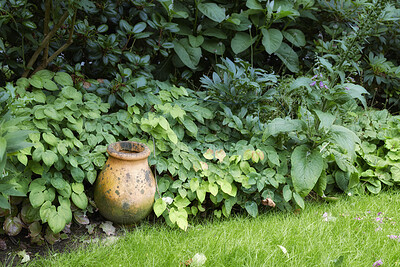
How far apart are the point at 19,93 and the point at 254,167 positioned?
166 centimetres

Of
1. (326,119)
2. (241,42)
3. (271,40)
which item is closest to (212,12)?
(241,42)

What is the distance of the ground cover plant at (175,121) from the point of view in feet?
7.20

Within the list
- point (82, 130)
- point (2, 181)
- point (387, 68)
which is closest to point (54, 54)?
point (82, 130)

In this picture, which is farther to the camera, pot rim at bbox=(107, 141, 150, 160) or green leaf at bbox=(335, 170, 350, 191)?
green leaf at bbox=(335, 170, 350, 191)

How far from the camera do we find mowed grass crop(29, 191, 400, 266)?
6.59ft

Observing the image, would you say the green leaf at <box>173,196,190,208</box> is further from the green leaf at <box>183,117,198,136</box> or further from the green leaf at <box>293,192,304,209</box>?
the green leaf at <box>293,192,304,209</box>

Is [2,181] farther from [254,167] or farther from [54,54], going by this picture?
[254,167]

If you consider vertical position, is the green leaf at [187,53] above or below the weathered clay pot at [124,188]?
above

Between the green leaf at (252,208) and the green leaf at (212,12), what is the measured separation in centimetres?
169

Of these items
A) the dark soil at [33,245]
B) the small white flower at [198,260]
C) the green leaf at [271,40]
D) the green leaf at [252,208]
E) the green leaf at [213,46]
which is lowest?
the dark soil at [33,245]

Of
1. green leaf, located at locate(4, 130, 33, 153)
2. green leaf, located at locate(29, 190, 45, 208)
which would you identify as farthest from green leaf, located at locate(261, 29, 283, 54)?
green leaf, located at locate(4, 130, 33, 153)

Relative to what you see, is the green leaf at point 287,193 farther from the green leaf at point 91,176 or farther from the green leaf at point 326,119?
the green leaf at point 91,176

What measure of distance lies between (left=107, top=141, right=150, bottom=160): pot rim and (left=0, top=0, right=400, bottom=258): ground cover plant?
99 mm

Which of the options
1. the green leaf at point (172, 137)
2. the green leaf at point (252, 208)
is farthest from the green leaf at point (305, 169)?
the green leaf at point (172, 137)
